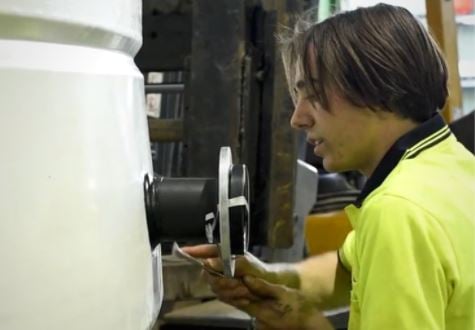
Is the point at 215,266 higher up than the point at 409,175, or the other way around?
the point at 409,175

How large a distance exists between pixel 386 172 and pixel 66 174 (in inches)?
22.3

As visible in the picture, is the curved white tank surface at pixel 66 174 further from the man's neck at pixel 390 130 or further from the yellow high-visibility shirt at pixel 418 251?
the man's neck at pixel 390 130

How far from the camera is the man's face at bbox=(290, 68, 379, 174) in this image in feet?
3.36

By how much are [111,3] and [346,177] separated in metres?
2.21

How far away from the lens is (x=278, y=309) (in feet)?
3.76

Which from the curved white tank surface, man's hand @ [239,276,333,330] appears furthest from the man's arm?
the curved white tank surface

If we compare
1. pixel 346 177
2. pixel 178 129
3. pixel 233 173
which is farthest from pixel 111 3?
pixel 346 177

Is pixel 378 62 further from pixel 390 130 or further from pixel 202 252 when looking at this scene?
pixel 202 252

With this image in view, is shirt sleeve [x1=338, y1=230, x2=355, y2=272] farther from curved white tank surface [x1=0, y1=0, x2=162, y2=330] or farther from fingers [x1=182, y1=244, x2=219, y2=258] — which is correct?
curved white tank surface [x1=0, y1=0, x2=162, y2=330]

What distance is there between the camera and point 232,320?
4.58ft

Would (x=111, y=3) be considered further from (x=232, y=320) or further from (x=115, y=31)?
(x=232, y=320)

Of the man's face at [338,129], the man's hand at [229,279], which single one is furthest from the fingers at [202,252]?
the man's face at [338,129]

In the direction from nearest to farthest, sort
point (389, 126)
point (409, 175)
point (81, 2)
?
point (81, 2)
point (409, 175)
point (389, 126)

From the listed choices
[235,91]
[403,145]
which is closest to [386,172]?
[403,145]
